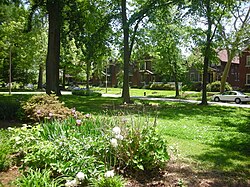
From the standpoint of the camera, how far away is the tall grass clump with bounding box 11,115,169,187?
14.5 ft

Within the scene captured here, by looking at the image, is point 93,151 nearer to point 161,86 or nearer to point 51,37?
point 51,37

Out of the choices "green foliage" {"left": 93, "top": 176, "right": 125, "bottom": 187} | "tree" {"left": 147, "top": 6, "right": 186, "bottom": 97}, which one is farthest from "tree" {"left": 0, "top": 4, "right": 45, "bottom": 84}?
"green foliage" {"left": 93, "top": 176, "right": 125, "bottom": 187}

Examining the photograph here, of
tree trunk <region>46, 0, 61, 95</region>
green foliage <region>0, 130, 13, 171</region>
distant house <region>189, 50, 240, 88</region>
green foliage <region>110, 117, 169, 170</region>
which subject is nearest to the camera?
green foliage <region>110, 117, 169, 170</region>

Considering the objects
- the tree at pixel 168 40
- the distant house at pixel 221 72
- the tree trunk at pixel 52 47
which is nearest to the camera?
the tree trunk at pixel 52 47

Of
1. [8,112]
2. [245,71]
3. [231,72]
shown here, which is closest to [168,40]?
[8,112]

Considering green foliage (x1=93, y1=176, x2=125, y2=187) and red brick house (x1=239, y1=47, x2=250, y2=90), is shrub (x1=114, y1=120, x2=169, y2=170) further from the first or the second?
red brick house (x1=239, y1=47, x2=250, y2=90)

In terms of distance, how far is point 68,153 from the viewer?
4.68 m

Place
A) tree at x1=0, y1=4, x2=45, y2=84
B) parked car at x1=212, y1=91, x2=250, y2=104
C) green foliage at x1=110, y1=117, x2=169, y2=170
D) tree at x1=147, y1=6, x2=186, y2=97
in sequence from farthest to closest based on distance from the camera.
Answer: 1. tree at x1=0, y1=4, x2=45, y2=84
2. parked car at x1=212, y1=91, x2=250, y2=104
3. tree at x1=147, y1=6, x2=186, y2=97
4. green foliage at x1=110, y1=117, x2=169, y2=170

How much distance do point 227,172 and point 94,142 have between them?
2.78 metres

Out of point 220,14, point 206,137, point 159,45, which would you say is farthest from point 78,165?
point 159,45

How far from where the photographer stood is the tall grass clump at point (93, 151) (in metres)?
4.41

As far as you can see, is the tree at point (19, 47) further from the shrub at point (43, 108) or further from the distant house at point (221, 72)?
the distant house at point (221, 72)

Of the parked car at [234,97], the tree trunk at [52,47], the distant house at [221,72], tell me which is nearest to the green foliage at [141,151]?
the tree trunk at [52,47]

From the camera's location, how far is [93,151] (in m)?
4.90
